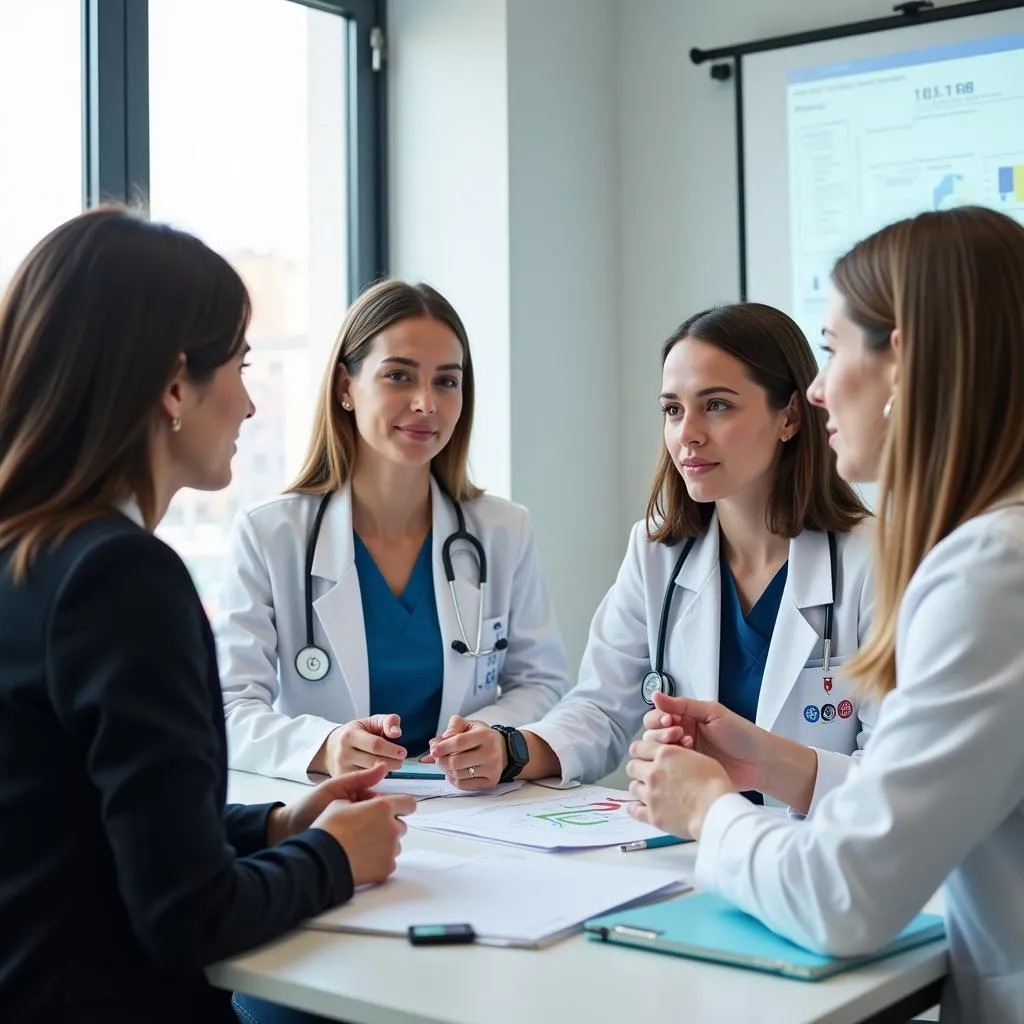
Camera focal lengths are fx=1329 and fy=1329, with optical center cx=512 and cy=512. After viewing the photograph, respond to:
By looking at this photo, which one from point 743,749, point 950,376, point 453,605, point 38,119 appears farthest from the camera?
point 38,119

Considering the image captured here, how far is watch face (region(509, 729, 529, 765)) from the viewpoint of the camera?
185 cm

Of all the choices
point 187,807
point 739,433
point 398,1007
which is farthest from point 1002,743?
point 739,433

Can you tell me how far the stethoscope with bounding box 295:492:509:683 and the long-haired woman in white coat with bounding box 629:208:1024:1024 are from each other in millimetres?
931

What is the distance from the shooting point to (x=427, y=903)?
1.29m

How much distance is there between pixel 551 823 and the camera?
1.63m

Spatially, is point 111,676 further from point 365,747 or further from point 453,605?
point 453,605

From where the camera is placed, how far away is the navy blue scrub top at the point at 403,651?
7.42 feet

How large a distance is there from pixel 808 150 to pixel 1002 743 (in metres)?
2.55

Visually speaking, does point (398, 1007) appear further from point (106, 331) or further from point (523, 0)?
point (523, 0)

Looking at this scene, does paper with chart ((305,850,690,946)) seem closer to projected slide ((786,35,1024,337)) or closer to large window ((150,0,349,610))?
large window ((150,0,349,610))

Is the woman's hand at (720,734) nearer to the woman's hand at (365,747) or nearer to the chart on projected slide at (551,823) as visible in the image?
the chart on projected slide at (551,823)

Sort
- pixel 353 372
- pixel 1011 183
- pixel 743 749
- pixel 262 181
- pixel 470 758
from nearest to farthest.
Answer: pixel 743 749
pixel 470 758
pixel 353 372
pixel 1011 183
pixel 262 181

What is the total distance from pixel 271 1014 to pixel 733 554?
1050 mm

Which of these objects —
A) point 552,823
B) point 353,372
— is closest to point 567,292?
point 353,372
